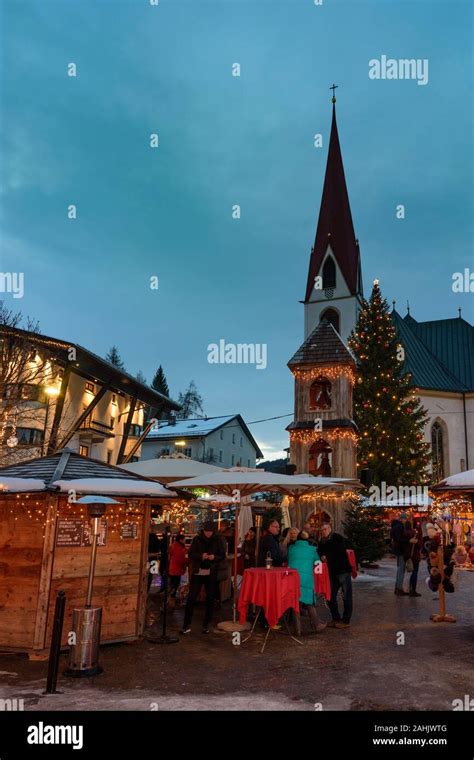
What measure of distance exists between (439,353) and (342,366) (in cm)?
3060

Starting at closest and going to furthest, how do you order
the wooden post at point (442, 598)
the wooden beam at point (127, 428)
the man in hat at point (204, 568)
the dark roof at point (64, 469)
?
the dark roof at point (64, 469) < the man in hat at point (204, 568) < the wooden post at point (442, 598) < the wooden beam at point (127, 428)

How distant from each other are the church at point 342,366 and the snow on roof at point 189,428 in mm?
12717

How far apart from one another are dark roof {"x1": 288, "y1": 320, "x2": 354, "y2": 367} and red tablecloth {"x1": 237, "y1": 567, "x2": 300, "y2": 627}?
14506 mm

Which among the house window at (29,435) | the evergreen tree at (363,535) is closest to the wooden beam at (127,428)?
the house window at (29,435)

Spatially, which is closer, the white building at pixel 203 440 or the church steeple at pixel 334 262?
the white building at pixel 203 440

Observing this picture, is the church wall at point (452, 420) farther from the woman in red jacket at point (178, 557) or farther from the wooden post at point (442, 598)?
the woman in red jacket at point (178, 557)

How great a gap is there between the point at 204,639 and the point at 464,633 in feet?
15.4

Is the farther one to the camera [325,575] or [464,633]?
[325,575]

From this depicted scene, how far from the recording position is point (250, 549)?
11.5m

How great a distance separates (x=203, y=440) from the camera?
4978 centimetres

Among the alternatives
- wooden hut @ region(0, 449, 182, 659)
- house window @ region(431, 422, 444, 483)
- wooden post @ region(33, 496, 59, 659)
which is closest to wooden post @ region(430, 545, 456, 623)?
wooden hut @ region(0, 449, 182, 659)

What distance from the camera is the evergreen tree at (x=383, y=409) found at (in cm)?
3152
